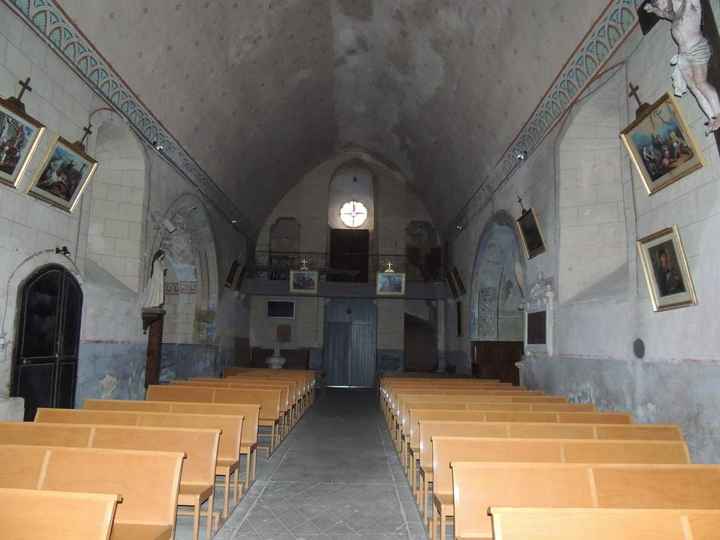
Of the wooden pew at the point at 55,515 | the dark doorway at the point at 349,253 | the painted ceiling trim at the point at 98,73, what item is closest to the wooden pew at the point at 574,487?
the wooden pew at the point at 55,515

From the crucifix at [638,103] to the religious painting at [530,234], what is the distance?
10.8ft

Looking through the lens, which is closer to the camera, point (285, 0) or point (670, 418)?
point (670, 418)

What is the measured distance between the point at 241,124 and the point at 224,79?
207 centimetres

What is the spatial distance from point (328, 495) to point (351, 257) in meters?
15.8

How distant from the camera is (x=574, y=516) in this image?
7.13ft

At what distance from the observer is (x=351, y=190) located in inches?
848

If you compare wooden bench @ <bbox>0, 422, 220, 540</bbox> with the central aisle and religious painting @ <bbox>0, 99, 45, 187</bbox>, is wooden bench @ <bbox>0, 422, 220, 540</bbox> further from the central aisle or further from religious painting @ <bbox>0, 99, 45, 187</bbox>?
religious painting @ <bbox>0, 99, 45, 187</bbox>

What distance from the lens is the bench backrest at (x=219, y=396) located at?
302 inches

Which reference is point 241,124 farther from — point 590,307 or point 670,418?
point 670,418

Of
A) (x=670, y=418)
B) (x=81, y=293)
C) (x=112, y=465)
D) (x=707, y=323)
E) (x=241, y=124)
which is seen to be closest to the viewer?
(x=112, y=465)

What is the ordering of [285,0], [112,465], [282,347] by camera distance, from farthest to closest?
[282,347] < [285,0] < [112,465]

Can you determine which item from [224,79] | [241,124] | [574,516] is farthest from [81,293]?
[574,516]

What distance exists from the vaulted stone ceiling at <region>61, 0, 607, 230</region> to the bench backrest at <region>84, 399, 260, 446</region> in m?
4.86

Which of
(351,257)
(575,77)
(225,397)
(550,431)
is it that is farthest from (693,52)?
(351,257)
